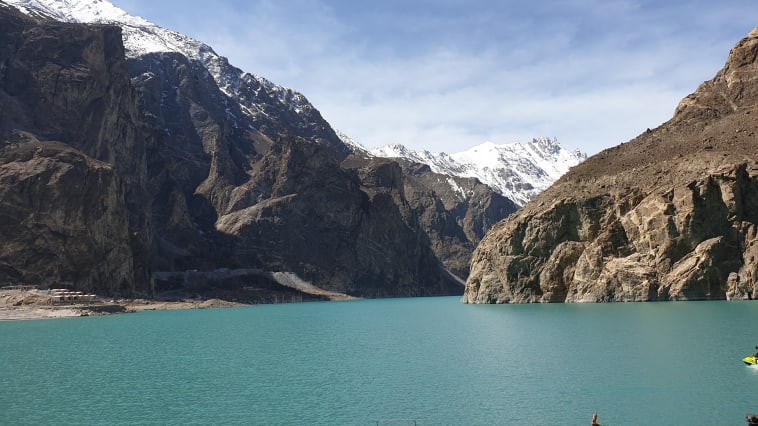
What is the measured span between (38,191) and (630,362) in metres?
180

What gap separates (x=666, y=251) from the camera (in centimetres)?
12975

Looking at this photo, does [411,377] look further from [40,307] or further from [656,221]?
[40,307]

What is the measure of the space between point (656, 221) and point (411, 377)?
95.0 meters

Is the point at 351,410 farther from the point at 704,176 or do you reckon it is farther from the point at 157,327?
the point at 704,176

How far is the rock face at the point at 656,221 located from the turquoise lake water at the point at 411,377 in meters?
40.4

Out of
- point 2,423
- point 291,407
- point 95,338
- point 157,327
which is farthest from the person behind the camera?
point 157,327

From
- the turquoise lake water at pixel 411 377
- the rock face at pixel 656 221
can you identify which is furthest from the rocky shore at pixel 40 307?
the rock face at pixel 656 221

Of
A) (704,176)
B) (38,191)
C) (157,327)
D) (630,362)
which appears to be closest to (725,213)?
(704,176)

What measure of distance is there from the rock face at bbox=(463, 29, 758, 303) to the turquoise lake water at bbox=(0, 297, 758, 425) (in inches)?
1591

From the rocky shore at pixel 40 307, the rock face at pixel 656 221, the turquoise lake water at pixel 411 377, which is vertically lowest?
the turquoise lake water at pixel 411 377

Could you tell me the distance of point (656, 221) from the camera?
13212cm

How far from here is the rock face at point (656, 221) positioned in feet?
415

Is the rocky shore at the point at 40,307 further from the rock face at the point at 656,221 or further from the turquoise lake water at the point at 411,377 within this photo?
the rock face at the point at 656,221

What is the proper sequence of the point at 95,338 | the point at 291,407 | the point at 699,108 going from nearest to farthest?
the point at 291,407 → the point at 95,338 → the point at 699,108
